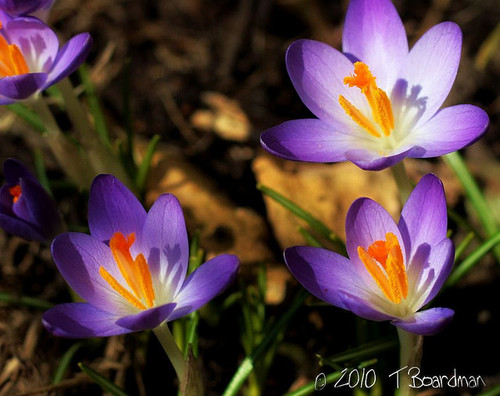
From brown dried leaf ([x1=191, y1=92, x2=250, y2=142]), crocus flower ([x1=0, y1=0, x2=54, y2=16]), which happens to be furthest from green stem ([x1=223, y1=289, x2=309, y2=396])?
brown dried leaf ([x1=191, y1=92, x2=250, y2=142])

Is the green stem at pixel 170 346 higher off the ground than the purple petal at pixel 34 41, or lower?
lower

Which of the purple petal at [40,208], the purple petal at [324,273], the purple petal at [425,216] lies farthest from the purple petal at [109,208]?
the purple petal at [425,216]

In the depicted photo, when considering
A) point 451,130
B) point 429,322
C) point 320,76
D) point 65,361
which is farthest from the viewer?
point 65,361

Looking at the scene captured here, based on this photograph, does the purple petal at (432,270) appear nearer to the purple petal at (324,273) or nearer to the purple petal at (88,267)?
the purple petal at (324,273)

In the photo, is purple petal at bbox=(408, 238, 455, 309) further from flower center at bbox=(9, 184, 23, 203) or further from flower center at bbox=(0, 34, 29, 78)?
flower center at bbox=(0, 34, 29, 78)

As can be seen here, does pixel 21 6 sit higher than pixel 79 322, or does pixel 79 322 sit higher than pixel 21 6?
pixel 21 6

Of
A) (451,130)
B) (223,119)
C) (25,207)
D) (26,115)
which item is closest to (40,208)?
(25,207)

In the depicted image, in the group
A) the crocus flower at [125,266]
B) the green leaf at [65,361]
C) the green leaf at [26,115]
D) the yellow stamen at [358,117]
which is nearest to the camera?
the crocus flower at [125,266]

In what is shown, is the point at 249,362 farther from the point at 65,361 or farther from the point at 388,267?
the point at 65,361
